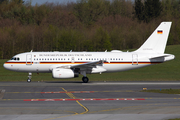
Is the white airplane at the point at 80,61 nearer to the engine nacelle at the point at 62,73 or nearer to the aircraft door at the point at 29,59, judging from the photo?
the aircraft door at the point at 29,59

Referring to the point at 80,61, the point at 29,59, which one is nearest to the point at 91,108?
the point at 80,61

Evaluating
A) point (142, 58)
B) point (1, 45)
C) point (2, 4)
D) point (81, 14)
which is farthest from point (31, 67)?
point (2, 4)

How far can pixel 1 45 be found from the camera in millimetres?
79500

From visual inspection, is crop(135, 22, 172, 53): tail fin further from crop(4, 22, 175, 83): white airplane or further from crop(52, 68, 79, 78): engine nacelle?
crop(52, 68, 79, 78): engine nacelle

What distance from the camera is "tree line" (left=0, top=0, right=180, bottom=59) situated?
8369cm

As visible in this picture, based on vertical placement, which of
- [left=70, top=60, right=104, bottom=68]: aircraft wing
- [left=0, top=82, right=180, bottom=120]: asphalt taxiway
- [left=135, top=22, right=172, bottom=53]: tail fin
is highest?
[left=135, top=22, right=172, bottom=53]: tail fin

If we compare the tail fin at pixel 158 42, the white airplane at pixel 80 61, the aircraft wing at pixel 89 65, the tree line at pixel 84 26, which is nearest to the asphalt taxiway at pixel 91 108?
the aircraft wing at pixel 89 65

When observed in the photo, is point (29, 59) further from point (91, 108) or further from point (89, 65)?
point (91, 108)

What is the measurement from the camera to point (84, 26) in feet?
342

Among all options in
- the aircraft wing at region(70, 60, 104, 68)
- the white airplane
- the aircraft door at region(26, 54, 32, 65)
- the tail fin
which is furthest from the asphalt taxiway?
the tail fin

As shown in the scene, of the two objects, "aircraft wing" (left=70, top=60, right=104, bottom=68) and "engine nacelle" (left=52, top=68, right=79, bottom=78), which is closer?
"engine nacelle" (left=52, top=68, right=79, bottom=78)

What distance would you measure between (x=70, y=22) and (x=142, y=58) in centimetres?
6918

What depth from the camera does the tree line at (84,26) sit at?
83.7 metres

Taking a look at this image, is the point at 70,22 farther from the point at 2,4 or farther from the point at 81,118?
the point at 81,118
